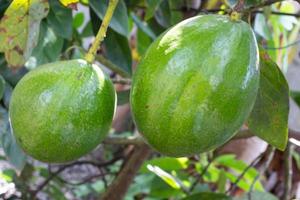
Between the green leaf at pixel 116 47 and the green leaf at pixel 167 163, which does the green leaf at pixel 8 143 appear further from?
the green leaf at pixel 167 163

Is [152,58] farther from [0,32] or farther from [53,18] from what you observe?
[53,18]

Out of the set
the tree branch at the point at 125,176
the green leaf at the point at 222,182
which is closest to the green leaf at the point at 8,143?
the tree branch at the point at 125,176

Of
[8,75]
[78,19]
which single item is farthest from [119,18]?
[78,19]

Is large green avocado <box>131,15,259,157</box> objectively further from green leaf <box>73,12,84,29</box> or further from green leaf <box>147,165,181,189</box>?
green leaf <box>73,12,84,29</box>

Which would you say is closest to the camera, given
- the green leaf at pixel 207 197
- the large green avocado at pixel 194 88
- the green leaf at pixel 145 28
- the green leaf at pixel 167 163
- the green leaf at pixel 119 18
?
the large green avocado at pixel 194 88

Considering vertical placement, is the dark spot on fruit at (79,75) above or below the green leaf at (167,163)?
above

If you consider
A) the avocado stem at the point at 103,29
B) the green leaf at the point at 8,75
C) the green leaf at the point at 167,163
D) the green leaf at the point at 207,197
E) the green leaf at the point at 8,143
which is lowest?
the green leaf at the point at 167,163
